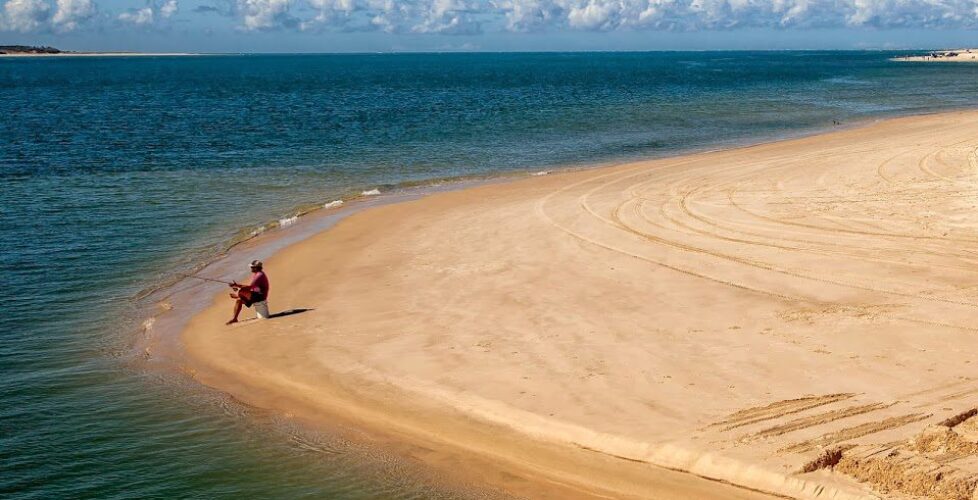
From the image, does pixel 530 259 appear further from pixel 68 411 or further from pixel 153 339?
→ pixel 68 411

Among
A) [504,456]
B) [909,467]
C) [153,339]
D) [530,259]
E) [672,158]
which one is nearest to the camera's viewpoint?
[909,467]

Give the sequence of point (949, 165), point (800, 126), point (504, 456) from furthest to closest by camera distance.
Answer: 1. point (800, 126)
2. point (949, 165)
3. point (504, 456)

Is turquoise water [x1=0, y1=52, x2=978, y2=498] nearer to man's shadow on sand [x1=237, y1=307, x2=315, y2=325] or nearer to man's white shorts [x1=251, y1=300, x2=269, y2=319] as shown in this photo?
man's shadow on sand [x1=237, y1=307, x2=315, y2=325]

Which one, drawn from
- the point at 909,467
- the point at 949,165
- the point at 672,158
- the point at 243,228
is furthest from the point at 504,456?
the point at 672,158

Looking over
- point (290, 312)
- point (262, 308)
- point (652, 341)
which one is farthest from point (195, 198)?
point (652, 341)

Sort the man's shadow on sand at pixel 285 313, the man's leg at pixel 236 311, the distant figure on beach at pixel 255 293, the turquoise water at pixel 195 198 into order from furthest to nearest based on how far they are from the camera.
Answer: the man's shadow on sand at pixel 285 313
the man's leg at pixel 236 311
the distant figure on beach at pixel 255 293
the turquoise water at pixel 195 198

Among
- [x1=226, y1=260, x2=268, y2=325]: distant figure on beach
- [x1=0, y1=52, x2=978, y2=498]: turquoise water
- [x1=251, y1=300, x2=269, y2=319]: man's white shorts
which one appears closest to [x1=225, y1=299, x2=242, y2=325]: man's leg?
[x1=226, y1=260, x2=268, y2=325]: distant figure on beach

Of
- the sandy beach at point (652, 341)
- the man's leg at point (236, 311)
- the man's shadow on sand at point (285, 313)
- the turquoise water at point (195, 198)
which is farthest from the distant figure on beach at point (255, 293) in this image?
the turquoise water at point (195, 198)

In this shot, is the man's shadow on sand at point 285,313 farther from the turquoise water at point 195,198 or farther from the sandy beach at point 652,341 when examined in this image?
the turquoise water at point 195,198
